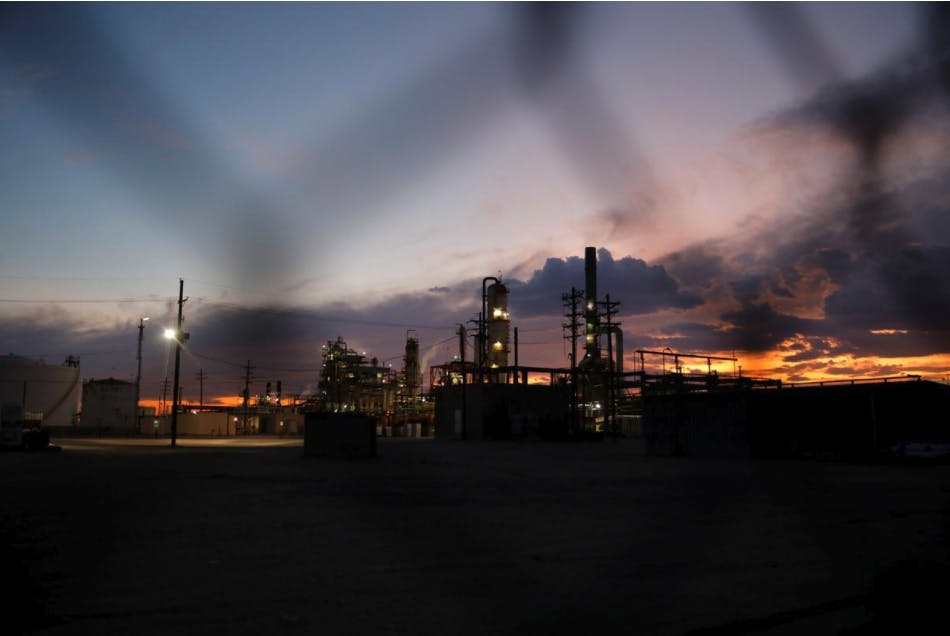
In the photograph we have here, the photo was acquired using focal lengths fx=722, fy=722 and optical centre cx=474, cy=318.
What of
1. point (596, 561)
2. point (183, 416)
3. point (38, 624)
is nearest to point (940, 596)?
point (596, 561)

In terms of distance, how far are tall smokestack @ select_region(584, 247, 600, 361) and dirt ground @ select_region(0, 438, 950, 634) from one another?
2273 inches

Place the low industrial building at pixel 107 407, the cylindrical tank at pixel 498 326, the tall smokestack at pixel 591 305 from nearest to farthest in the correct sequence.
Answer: the cylindrical tank at pixel 498 326 < the tall smokestack at pixel 591 305 < the low industrial building at pixel 107 407

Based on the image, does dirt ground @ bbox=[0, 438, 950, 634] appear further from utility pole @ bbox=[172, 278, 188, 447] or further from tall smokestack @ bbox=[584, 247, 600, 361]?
tall smokestack @ bbox=[584, 247, 600, 361]

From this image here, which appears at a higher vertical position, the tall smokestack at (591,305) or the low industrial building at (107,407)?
the tall smokestack at (591,305)

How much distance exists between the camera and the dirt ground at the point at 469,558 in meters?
5.39

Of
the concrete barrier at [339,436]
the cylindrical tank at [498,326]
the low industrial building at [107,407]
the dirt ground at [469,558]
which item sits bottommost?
the dirt ground at [469,558]

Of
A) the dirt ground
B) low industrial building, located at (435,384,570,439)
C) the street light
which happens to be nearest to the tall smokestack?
low industrial building, located at (435,384,570,439)

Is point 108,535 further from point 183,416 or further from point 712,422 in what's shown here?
point 183,416

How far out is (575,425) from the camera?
183 ft

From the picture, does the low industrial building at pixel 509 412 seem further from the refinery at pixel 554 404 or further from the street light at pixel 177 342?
the street light at pixel 177 342

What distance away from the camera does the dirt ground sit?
17.7 feet

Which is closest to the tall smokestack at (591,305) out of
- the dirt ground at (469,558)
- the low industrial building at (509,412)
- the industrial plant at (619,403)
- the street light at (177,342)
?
the industrial plant at (619,403)

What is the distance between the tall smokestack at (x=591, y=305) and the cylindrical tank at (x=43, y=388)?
191 ft

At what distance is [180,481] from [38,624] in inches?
506
